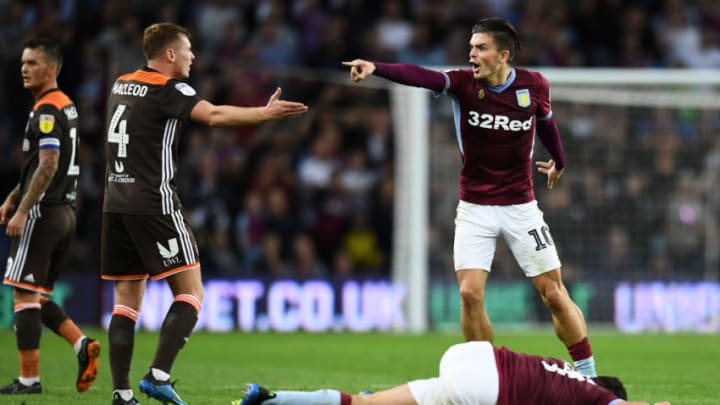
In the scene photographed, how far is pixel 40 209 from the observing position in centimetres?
885

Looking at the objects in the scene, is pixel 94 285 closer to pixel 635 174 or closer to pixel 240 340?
pixel 240 340

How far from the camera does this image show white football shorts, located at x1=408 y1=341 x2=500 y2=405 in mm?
6016

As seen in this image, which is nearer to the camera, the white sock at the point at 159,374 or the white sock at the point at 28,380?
the white sock at the point at 159,374

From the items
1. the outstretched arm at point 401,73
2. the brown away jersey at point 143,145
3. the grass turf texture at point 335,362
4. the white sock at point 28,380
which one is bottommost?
the grass turf texture at point 335,362

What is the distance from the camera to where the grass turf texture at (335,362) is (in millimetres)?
8773

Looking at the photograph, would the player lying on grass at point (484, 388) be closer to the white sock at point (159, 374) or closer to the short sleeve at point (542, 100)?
the white sock at point (159, 374)

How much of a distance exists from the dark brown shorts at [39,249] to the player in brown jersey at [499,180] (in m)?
2.82

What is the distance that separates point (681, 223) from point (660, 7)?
19.1ft

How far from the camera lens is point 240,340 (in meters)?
14.9

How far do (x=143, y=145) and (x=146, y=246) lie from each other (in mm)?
571

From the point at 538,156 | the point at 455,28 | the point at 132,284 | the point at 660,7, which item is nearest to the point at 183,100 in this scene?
the point at 132,284

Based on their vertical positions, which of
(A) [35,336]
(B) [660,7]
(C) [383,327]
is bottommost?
(C) [383,327]

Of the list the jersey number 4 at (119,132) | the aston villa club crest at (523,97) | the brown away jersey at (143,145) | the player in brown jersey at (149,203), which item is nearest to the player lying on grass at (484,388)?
the player in brown jersey at (149,203)

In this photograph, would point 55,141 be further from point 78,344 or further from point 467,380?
point 467,380
